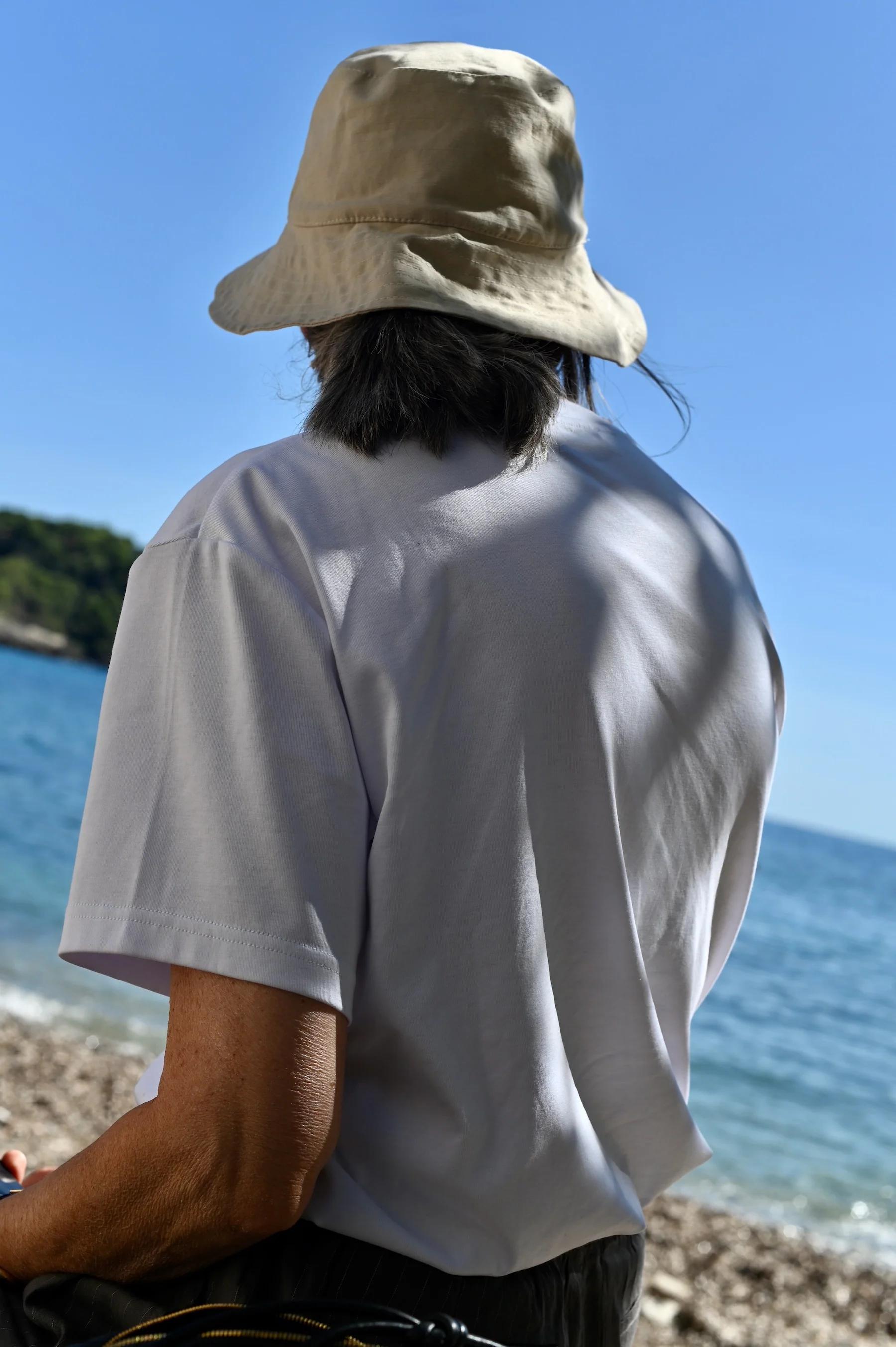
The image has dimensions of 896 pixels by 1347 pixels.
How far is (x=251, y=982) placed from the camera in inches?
32.5

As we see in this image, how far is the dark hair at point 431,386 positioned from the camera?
0.97m

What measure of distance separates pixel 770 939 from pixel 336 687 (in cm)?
2370

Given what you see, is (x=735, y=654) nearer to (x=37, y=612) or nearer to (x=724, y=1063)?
(x=724, y=1063)

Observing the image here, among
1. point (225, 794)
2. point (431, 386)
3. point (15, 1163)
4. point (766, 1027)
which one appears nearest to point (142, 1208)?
point (225, 794)

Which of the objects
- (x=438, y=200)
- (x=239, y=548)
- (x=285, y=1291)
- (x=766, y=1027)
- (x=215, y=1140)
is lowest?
(x=766, y=1027)

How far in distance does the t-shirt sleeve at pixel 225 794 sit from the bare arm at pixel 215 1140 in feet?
0.12

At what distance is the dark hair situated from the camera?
38.2 inches

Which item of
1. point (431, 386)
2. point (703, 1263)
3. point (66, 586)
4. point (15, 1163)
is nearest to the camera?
point (431, 386)

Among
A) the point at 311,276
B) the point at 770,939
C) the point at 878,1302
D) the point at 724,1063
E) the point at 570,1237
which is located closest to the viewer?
the point at 570,1237

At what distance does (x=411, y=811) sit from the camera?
2.84 feet

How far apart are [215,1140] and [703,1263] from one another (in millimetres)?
4407

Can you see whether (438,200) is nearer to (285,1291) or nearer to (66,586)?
(285,1291)

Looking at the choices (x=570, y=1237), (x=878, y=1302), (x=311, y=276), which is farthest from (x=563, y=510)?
(x=878, y=1302)

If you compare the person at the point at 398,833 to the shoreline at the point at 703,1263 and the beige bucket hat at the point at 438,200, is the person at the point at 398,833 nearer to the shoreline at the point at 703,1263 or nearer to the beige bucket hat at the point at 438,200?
the beige bucket hat at the point at 438,200
